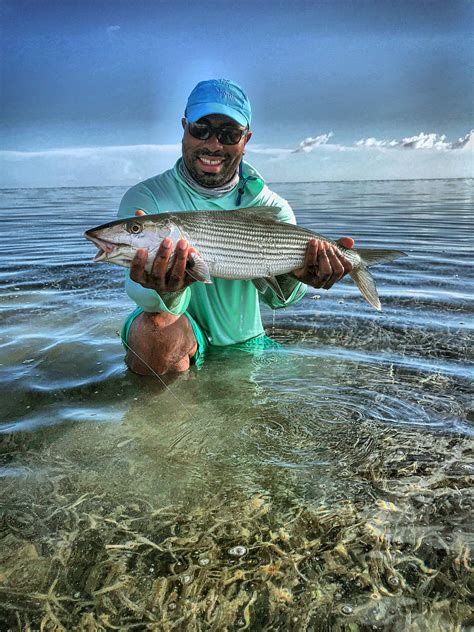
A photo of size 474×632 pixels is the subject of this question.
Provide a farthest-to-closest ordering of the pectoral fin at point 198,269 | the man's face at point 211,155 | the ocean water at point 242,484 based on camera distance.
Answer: the man's face at point 211,155 → the pectoral fin at point 198,269 → the ocean water at point 242,484

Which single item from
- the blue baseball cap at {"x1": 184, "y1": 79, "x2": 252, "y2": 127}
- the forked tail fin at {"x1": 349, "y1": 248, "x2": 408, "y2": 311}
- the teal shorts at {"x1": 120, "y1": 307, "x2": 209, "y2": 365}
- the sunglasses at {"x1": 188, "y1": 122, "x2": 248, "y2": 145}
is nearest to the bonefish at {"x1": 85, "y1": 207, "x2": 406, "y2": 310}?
the forked tail fin at {"x1": 349, "y1": 248, "x2": 408, "y2": 311}

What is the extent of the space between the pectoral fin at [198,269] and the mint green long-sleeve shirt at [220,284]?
87cm

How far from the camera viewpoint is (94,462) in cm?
336

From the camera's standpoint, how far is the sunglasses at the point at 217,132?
15.9 feet

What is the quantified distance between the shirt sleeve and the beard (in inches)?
16.9

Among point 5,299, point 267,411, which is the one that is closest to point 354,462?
point 267,411

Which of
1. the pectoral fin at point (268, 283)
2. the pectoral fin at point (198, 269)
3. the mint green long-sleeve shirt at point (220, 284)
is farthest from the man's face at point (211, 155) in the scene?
the pectoral fin at point (198, 269)

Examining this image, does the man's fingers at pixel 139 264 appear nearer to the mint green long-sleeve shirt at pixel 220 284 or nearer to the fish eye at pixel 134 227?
the fish eye at pixel 134 227

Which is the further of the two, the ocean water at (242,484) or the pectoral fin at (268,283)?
the pectoral fin at (268,283)

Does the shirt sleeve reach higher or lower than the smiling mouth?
lower

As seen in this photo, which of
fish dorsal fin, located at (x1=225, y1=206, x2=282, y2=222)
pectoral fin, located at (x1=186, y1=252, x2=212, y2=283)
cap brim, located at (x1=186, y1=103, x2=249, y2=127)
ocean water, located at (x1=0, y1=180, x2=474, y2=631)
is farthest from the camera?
cap brim, located at (x1=186, y1=103, x2=249, y2=127)

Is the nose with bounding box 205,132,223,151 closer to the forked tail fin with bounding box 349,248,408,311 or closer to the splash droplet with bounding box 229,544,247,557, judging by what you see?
the forked tail fin with bounding box 349,248,408,311

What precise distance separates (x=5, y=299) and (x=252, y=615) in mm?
6176

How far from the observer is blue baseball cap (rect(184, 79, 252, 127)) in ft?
15.6
